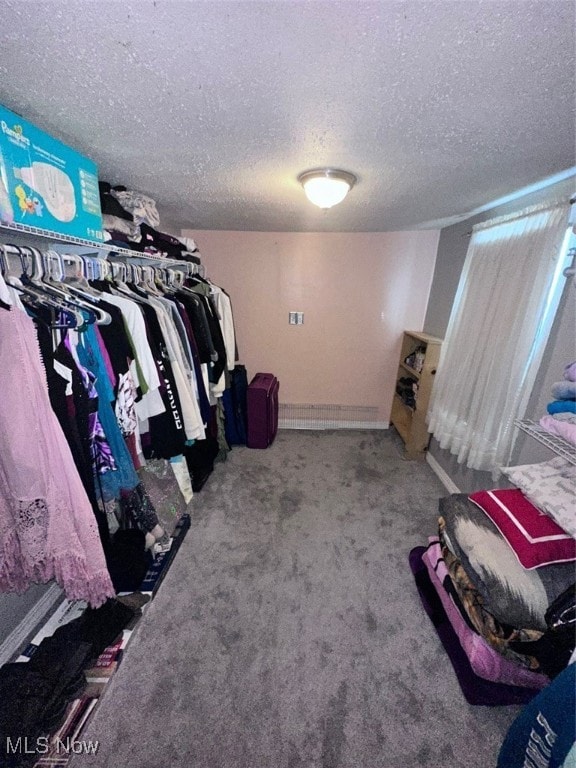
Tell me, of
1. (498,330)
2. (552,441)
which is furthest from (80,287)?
(498,330)

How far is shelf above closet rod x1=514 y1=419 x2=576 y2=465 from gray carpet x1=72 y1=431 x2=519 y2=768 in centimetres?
108

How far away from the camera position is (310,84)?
2.64ft

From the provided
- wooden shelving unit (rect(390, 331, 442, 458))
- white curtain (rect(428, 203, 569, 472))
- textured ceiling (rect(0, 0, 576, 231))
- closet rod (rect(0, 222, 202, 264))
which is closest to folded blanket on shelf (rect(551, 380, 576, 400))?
white curtain (rect(428, 203, 569, 472))

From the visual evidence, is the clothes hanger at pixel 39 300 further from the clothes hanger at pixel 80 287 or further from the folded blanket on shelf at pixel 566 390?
the folded blanket on shelf at pixel 566 390

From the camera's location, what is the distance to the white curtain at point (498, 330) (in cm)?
161

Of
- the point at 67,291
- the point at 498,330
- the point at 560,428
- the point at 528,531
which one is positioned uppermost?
the point at 67,291

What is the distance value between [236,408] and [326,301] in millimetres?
1520

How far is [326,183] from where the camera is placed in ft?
4.66

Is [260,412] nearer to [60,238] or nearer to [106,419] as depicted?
[106,419]

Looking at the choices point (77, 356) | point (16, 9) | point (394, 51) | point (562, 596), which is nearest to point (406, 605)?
point (562, 596)

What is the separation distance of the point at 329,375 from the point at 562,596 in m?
2.65

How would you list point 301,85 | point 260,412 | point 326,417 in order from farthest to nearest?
1. point 326,417
2. point 260,412
3. point 301,85

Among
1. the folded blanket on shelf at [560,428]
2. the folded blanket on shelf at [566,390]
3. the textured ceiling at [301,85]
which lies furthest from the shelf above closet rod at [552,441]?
the textured ceiling at [301,85]

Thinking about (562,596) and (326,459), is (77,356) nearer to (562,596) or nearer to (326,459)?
(562,596)
